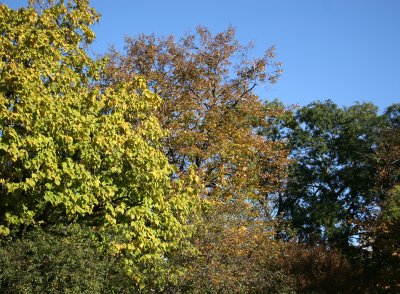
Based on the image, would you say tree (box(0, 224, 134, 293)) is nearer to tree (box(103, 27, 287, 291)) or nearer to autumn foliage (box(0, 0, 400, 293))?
autumn foliage (box(0, 0, 400, 293))

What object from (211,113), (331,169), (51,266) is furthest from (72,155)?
(331,169)

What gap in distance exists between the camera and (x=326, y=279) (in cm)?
1620

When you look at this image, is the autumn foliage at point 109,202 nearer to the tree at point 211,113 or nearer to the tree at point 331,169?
the tree at point 211,113

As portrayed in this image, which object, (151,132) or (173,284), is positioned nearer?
(173,284)

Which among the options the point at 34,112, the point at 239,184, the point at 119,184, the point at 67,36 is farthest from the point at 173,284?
the point at 239,184

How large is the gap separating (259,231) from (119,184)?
4810 mm

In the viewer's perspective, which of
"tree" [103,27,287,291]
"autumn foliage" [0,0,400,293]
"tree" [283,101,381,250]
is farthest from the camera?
"tree" [283,101,381,250]

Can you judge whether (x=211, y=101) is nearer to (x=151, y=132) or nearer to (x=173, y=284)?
(x=151, y=132)

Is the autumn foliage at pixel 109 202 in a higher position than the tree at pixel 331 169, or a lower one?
lower

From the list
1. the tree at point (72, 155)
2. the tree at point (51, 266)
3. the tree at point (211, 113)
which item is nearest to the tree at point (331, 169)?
the tree at point (211, 113)

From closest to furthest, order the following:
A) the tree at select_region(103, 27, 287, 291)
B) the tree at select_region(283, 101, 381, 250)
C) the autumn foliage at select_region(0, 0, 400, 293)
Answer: the autumn foliage at select_region(0, 0, 400, 293) < the tree at select_region(103, 27, 287, 291) < the tree at select_region(283, 101, 381, 250)

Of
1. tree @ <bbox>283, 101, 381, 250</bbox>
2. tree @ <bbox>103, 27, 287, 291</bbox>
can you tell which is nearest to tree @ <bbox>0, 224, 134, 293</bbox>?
tree @ <bbox>103, 27, 287, 291</bbox>

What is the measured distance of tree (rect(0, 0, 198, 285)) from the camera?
1069 centimetres

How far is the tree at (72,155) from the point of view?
10688 millimetres
